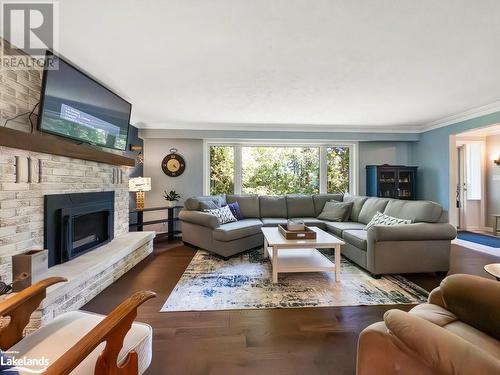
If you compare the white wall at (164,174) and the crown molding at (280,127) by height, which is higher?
the crown molding at (280,127)

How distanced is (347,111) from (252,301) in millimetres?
3275

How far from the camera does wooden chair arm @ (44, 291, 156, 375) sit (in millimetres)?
693

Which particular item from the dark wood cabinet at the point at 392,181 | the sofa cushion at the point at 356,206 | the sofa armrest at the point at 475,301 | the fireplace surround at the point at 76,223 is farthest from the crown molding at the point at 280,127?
the sofa armrest at the point at 475,301

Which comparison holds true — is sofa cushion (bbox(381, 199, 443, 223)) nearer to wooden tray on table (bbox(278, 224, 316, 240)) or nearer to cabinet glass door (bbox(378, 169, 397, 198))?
wooden tray on table (bbox(278, 224, 316, 240))

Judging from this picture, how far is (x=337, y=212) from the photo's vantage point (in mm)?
4070

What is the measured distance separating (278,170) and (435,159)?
10.3 feet

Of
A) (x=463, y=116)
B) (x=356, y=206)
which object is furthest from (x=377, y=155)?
(x=356, y=206)

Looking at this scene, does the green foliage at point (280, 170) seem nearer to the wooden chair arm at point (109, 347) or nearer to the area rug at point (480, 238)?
the area rug at point (480, 238)

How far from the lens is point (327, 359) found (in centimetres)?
143

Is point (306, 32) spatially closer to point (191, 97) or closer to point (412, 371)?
point (191, 97)

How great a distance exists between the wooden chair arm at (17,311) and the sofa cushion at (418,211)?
357 cm

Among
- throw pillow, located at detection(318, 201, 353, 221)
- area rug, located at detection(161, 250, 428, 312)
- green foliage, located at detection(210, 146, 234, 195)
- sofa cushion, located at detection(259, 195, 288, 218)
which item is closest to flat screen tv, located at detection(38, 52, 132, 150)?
area rug, located at detection(161, 250, 428, 312)

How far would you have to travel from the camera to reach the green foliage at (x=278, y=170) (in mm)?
4934

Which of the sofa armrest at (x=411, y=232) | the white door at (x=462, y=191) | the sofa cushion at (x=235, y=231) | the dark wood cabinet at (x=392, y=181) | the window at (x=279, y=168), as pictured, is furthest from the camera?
the white door at (x=462, y=191)
